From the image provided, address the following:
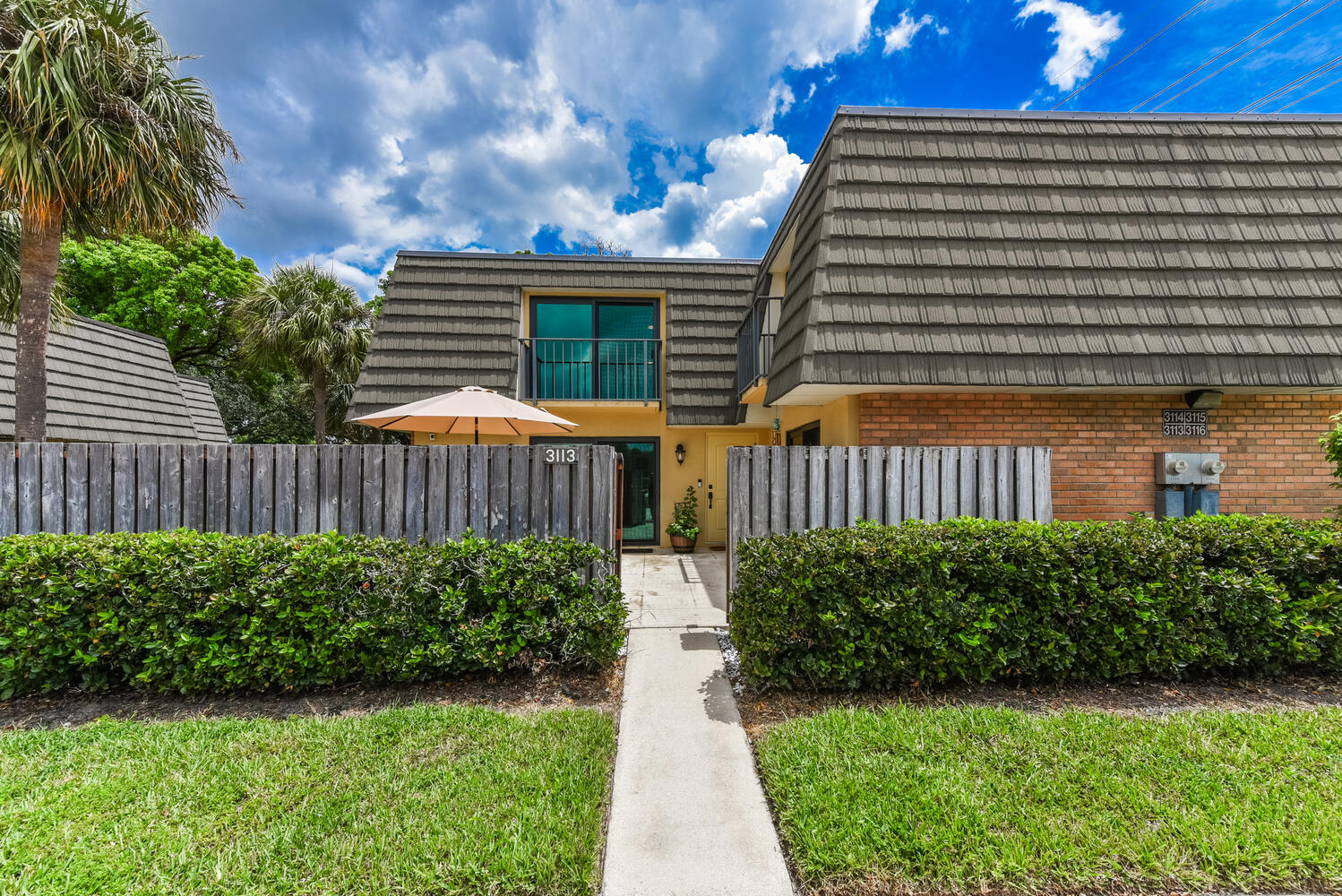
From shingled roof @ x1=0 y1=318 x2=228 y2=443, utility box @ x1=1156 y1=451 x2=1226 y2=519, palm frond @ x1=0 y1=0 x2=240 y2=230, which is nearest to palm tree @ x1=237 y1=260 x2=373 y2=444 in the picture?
shingled roof @ x1=0 y1=318 x2=228 y2=443

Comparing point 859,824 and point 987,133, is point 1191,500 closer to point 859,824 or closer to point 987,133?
point 987,133

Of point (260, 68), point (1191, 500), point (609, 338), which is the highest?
point (260, 68)

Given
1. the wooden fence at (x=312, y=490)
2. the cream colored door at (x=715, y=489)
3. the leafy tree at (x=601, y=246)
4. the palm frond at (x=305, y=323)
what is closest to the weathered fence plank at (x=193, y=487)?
the wooden fence at (x=312, y=490)

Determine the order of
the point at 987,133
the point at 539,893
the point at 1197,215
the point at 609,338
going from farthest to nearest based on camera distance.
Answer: the point at 609,338, the point at 987,133, the point at 1197,215, the point at 539,893

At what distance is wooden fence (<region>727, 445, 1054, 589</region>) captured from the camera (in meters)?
4.57

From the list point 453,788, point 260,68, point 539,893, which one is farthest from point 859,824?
point 260,68

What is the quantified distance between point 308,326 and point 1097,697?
1745 cm

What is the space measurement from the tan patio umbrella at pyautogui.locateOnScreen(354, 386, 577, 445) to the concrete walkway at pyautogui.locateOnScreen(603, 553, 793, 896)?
2.77m

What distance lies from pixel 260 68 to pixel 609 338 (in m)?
6.49

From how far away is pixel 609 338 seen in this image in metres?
10.1

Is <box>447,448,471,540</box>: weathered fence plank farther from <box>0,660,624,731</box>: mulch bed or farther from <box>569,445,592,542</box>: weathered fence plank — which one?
<box>0,660,624,731</box>: mulch bed

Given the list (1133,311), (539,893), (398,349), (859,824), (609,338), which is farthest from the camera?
(609,338)

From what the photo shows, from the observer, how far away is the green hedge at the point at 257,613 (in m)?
3.39

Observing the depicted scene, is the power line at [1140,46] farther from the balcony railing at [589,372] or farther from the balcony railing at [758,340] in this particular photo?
the balcony railing at [589,372]
